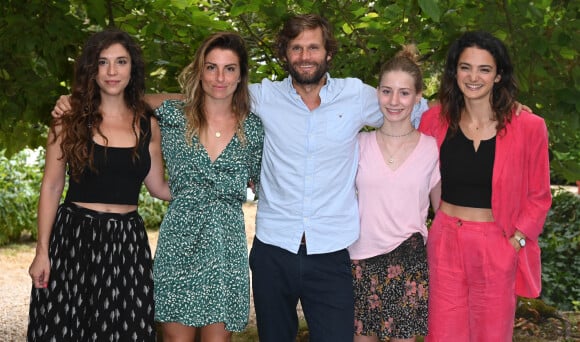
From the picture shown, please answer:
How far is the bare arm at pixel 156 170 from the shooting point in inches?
158

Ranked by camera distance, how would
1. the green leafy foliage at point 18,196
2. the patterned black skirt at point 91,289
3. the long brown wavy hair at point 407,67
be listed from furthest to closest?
1. the green leafy foliage at point 18,196
2. the long brown wavy hair at point 407,67
3. the patterned black skirt at point 91,289

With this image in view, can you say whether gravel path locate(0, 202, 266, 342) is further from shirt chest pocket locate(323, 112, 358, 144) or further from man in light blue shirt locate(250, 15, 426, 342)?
shirt chest pocket locate(323, 112, 358, 144)

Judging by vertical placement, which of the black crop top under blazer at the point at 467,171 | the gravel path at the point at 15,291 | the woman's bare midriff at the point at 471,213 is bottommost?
the gravel path at the point at 15,291

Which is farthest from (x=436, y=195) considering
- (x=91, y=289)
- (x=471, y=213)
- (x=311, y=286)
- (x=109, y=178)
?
(x=91, y=289)

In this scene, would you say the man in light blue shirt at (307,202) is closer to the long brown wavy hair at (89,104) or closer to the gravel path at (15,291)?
the long brown wavy hair at (89,104)

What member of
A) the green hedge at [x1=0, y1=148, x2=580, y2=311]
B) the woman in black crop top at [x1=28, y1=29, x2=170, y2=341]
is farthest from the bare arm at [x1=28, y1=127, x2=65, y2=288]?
the green hedge at [x1=0, y1=148, x2=580, y2=311]

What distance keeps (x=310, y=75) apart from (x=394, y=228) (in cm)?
84

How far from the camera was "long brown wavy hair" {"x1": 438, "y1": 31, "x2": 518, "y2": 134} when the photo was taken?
4027mm

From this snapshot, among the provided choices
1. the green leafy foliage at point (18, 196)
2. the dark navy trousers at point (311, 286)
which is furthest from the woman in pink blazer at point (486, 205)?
the green leafy foliage at point (18, 196)

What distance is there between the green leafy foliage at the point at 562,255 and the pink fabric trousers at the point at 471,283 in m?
4.94

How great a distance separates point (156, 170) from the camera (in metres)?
4.12

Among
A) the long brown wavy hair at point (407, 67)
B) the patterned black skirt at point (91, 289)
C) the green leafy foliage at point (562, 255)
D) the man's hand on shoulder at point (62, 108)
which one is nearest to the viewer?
the patterned black skirt at point (91, 289)

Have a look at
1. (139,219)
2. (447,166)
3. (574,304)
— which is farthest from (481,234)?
(574,304)

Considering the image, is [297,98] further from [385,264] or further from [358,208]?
[385,264]
